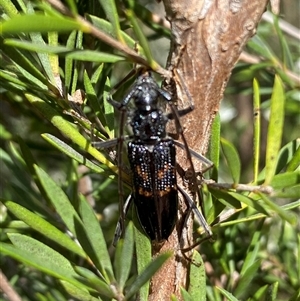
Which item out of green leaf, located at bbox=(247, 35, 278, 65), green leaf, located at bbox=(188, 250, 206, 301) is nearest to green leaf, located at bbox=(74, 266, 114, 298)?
green leaf, located at bbox=(188, 250, 206, 301)

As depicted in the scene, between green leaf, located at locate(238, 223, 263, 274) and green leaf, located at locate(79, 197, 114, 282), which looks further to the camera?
green leaf, located at locate(238, 223, 263, 274)

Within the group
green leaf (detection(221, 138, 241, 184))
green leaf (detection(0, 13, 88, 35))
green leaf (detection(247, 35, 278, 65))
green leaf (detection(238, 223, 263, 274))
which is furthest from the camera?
green leaf (detection(247, 35, 278, 65))

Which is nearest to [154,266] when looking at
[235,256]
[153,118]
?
[153,118]

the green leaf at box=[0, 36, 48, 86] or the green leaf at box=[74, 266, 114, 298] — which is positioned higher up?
the green leaf at box=[0, 36, 48, 86]

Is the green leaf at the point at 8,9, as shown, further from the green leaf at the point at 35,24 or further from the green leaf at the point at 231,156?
the green leaf at the point at 231,156

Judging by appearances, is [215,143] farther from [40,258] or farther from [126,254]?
[40,258]

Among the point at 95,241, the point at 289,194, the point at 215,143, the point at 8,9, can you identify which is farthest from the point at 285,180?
the point at 8,9

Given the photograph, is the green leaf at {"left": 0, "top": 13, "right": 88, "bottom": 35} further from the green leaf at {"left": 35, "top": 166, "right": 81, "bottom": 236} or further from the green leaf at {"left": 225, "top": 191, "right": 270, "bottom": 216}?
the green leaf at {"left": 225, "top": 191, "right": 270, "bottom": 216}
